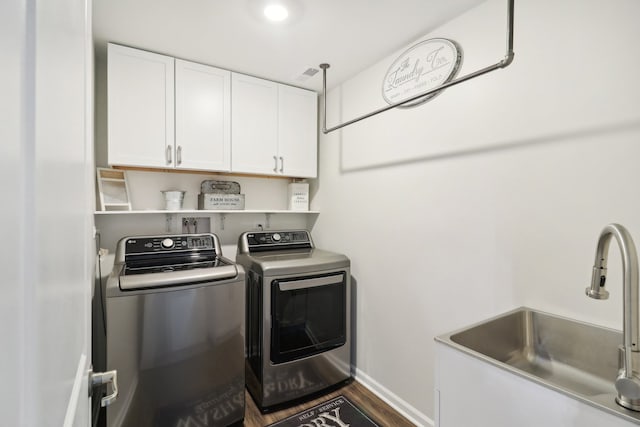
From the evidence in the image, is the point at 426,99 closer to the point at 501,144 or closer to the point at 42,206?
the point at 501,144

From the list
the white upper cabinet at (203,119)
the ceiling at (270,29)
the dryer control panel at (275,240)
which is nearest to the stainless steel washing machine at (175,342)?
the dryer control panel at (275,240)

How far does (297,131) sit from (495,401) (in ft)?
7.61

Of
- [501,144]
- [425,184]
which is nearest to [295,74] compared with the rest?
[425,184]

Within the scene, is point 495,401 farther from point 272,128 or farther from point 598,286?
point 272,128

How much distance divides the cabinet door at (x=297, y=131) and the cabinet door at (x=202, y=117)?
1.56 ft

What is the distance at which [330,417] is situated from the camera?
1.95 metres

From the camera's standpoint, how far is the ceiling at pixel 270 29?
159 cm

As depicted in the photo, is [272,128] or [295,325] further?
[272,128]

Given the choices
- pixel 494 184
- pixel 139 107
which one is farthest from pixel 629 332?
pixel 139 107

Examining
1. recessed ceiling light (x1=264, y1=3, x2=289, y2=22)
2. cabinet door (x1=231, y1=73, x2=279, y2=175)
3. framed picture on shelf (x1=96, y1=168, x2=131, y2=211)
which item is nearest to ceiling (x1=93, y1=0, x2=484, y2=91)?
recessed ceiling light (x1=264, y1=3, x2=289, y2=22)

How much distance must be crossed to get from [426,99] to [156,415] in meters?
2.42

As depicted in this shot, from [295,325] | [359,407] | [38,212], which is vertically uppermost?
[38,212]

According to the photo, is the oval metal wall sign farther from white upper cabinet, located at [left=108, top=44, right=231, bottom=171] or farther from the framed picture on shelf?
the framed picture on shelf

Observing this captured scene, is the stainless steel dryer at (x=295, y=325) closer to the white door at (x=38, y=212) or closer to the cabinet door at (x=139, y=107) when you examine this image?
the cabinet door at (x=139, y=107)
